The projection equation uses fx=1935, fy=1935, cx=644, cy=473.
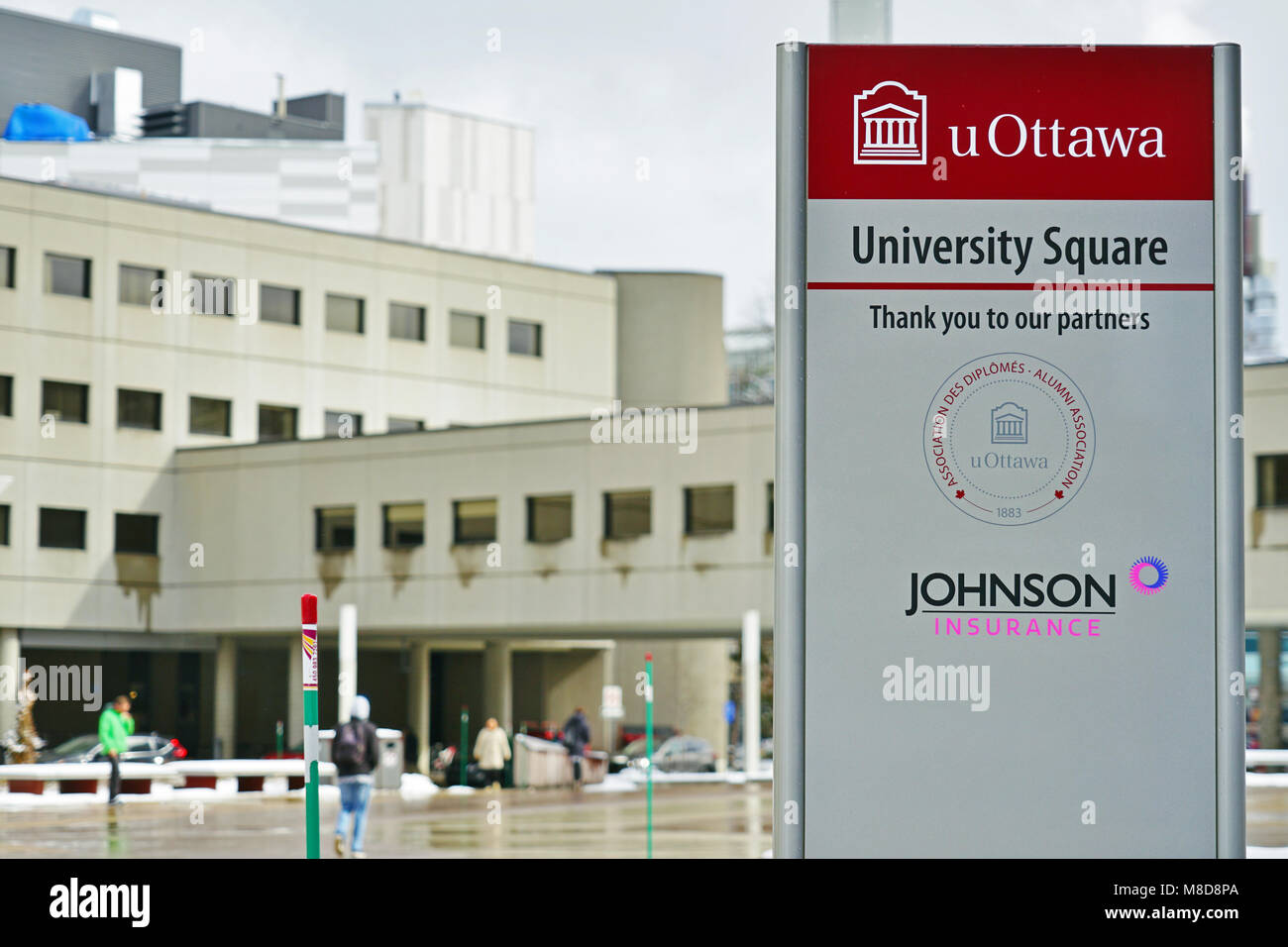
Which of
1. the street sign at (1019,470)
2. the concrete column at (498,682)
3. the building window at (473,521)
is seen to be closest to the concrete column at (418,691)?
the concrete column at (498,682)

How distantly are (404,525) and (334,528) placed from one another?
288 cm

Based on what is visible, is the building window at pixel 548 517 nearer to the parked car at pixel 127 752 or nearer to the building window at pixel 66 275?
the parked car at pixel 127 752

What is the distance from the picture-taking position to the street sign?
4.71m

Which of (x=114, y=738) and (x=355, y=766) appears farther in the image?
(x=114, y=738)

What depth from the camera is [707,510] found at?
48938 millimetres

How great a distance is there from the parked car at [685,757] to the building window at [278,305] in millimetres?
23074

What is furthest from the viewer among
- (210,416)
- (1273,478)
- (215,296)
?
(210,416)

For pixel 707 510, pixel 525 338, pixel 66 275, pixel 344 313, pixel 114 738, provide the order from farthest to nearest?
1. pixel 525 338
2. pixel 344 313
3. pixel 66 275
4. pixel 707 510
5. pixel 114 738

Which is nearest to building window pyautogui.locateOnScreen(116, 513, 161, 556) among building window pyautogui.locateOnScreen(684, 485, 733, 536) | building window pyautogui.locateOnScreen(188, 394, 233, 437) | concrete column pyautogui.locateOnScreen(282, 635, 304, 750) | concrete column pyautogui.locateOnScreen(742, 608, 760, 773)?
building window pyautogui.locateOnScreen(188, 394, 233, 437)

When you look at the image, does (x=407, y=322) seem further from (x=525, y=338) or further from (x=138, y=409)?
(x=138, y=409)

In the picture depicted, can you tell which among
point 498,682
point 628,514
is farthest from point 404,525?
point 628,514

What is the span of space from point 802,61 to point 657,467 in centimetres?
4456
